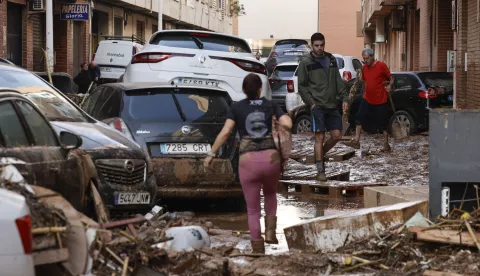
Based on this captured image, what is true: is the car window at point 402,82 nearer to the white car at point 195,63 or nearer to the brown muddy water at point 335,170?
the brown muddy water at point 335,170

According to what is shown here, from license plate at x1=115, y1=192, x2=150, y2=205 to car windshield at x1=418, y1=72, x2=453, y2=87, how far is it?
613 inches

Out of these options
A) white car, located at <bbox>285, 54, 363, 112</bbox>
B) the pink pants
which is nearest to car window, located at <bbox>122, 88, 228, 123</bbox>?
the pink pants

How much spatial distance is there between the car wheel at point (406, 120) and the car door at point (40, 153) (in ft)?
54.8

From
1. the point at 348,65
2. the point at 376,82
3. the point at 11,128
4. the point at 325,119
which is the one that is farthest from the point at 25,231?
the point at 348,65

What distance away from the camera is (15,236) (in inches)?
238

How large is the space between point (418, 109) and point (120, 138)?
580 inches

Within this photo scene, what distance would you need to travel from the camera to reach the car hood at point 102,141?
1058cm

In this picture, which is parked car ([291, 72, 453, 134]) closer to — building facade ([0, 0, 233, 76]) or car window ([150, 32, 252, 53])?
car window ([150, 32, 252, 53])

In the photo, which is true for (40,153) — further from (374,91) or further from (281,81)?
(281,81)

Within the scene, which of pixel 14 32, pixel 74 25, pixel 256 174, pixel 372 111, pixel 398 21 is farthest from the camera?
pixel 398 21

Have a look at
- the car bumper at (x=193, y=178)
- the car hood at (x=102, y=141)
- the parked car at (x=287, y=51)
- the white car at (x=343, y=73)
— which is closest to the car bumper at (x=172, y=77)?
the car bumper at (x=193, y=178)

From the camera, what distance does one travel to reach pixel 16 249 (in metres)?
6.07

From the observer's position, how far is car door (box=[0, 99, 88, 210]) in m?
7.50

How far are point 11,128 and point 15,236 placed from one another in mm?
2158
